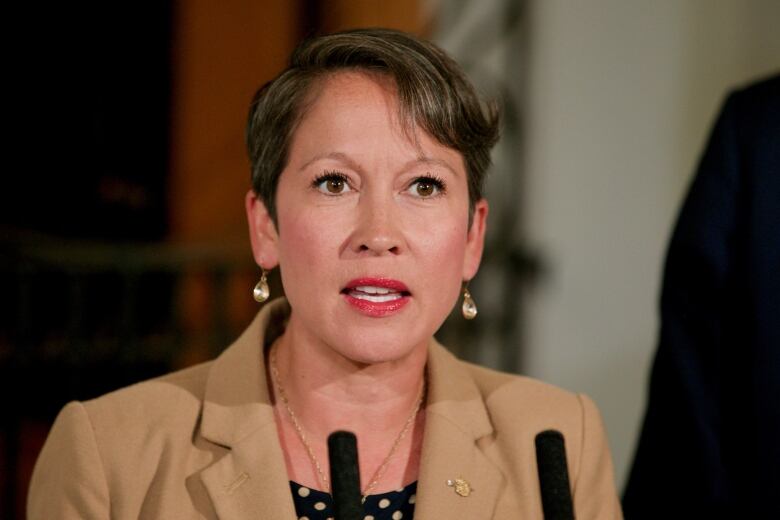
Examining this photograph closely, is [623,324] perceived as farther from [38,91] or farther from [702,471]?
[38,91]

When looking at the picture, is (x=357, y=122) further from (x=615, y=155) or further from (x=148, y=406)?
(x=615, y=155)

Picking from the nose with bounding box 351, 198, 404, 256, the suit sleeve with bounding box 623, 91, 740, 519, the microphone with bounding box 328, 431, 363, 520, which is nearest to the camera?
the microphone with bounding box 328, 431, 363, 520

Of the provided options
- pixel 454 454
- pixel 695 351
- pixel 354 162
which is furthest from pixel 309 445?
pixel 695 351

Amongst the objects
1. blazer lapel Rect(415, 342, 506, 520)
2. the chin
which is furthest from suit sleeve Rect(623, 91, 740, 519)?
the chin

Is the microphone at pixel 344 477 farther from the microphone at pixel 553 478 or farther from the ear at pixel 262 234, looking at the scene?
the ear at pixel 262 234

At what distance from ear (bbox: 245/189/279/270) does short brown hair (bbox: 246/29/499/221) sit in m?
0.02

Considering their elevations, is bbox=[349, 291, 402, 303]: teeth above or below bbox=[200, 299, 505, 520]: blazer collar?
above

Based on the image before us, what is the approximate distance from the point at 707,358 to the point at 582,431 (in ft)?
0.99

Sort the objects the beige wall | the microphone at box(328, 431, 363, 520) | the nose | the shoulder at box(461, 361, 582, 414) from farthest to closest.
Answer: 1. the beige wall
2. the shoulder at box(461, 361, 582, 414)
3. the nose
4. the microphone at box(328, 431, 363, 520)

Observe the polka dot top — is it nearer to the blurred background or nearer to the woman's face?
the woman's face

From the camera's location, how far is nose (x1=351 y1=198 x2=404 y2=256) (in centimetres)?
138

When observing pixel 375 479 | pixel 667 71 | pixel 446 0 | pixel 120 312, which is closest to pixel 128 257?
pixel 120 312

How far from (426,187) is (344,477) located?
554 millimetres

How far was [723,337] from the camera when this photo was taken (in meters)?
1.79
